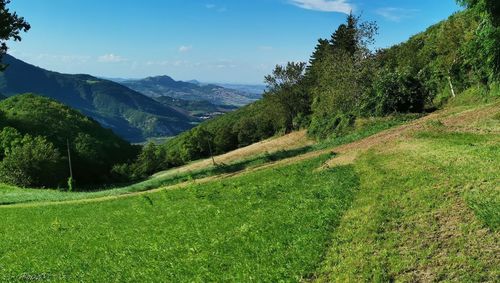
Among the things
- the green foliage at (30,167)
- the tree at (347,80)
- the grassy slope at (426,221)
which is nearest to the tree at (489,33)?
the grassy slope at (426,221)

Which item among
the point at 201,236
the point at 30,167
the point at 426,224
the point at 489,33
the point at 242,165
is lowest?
the point at 30,167

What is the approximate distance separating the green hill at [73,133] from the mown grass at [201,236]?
87528 mm

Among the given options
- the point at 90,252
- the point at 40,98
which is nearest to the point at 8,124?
the point at 40,98

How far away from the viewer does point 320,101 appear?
86.2 meters

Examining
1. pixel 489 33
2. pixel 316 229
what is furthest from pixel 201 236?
pixel 489 33

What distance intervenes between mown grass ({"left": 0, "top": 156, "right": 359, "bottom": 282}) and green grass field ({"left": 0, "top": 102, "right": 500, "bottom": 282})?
70mm

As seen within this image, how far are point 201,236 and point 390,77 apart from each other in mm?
42520

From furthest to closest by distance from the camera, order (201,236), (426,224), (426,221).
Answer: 1. (201,236)
2. (426,221)
3. (426,224)

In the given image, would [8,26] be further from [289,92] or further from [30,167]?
[289,92]

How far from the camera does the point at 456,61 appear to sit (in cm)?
6006

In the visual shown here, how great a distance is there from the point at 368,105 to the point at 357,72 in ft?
48.4

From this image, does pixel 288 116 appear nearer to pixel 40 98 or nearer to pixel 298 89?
pixel 298 89

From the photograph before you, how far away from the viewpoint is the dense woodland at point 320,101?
170ft

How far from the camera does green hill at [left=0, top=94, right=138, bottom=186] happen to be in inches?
4808
